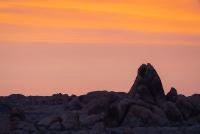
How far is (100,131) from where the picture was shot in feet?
262

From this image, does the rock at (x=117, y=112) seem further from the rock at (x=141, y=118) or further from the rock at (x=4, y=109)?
the rock at (x=4, y=109)

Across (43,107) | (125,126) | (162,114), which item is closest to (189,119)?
(162,114)

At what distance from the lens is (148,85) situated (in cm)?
9594

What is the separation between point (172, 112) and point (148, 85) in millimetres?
5544

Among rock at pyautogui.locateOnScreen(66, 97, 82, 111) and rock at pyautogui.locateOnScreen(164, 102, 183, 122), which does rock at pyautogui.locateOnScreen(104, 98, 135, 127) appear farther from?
rock at pyautogui.locateOnScreen(66, 97, 82, 111)

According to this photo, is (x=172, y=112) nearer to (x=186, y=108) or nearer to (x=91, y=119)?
(x=186, y=108)

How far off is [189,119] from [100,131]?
15.0 metres

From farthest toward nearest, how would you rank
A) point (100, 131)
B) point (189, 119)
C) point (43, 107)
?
point (43, 107) → point (189, 119) → point (100, 131)

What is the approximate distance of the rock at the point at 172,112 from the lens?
296 ft

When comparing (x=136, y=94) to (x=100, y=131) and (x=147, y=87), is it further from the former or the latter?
(x=100, y=131)

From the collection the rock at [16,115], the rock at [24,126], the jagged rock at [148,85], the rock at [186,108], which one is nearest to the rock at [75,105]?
the jagged rock at [148,85]

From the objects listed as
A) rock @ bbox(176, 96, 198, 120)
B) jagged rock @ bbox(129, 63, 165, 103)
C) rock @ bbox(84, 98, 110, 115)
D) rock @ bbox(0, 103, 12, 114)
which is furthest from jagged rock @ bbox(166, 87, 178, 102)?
rock @ bbox(0, 103, 12, 114)

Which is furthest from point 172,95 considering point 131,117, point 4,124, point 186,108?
point 4,124

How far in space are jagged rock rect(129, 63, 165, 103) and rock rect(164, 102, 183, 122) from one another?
9.00 ft
